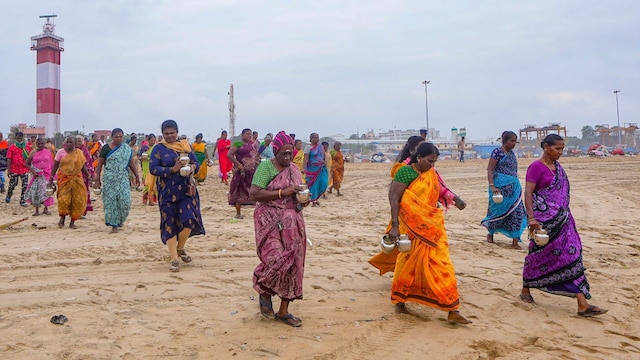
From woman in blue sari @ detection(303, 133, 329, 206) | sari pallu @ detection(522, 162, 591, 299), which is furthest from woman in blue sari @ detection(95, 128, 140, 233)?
sari pallu @ detection(522, 162, 591, 299)

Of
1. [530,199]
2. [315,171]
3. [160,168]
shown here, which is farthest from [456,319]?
[315,171]

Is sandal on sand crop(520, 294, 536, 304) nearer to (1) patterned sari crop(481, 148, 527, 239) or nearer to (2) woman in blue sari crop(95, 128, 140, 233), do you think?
(1) patterned sari crop(481, 148, 527, 239)

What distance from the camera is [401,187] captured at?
461cm

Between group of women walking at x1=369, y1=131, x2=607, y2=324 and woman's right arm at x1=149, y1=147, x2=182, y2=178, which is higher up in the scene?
woman's right arm at x1=149, y1=147, x2=182, y2=178

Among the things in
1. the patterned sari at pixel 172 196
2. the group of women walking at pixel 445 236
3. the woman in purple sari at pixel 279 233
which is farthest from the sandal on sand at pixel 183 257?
the group of women walking at pixel 445 236

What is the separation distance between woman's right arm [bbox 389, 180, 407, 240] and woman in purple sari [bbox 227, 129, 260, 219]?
538 centimetres

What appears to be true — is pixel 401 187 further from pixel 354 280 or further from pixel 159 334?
pixel 159 334

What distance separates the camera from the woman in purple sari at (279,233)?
4.27 meters

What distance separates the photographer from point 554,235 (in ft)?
15.7

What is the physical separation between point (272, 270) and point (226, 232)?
4.48 m

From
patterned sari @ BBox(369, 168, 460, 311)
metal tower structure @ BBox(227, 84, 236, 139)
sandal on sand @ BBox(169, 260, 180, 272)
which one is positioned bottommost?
sandal on sand @ BBox(169, 260, 180, 272)

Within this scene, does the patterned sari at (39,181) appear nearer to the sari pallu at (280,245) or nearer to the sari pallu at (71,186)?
the sari pallu at (71,186)

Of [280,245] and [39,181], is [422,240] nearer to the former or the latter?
[280,245]

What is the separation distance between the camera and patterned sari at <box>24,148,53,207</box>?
35.5ft
